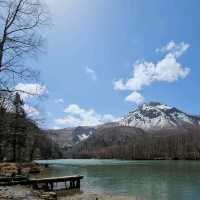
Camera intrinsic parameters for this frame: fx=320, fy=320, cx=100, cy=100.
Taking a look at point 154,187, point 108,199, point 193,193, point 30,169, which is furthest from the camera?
point 30,169

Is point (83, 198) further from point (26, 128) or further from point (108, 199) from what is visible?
point (26, 128)

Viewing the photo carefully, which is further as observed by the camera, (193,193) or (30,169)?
(30,169)

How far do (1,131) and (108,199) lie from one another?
18259 millimetres

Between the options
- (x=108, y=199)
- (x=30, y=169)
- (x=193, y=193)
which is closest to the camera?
(x=108, y=199)

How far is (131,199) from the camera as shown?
30797 mm

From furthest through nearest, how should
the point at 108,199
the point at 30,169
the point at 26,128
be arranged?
1. the point at 30,169
2. the point at 108,199
3. the point at 26,128

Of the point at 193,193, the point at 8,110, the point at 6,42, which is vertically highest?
the point at 6,42

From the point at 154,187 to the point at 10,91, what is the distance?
30.9 m

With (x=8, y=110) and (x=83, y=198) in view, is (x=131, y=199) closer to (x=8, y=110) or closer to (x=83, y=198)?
(x=83, y=198)

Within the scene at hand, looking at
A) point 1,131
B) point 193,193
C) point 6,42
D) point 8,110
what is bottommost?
point 193,193

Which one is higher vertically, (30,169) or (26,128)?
(26,128)

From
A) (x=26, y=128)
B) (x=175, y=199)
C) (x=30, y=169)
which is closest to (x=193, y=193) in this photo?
(x=175, y=199)

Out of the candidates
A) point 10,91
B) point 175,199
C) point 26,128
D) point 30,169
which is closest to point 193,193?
point 175,199

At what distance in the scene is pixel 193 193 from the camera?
3562 centimetres
